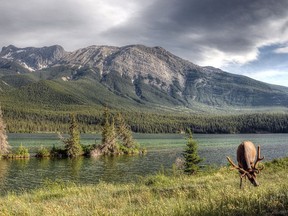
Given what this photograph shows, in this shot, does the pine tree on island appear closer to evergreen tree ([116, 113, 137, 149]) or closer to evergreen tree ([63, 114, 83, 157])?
evergreen tree ([116, 113, 137, 149])

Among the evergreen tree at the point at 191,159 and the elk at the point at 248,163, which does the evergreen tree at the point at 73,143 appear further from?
the elk at the point at 248,163

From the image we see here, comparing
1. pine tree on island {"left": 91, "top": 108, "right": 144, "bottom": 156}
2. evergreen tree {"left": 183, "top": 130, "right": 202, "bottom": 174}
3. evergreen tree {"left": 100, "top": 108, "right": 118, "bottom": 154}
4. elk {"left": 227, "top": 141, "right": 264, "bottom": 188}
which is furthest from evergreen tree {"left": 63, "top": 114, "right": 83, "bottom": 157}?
elk {"left": 227, "top": 141, "right": 264, "bottom": 188}

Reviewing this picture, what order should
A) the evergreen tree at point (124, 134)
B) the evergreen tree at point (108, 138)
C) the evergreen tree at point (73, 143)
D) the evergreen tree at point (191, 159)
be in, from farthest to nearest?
the evergreen tree at point (124, 134)
the evergreen tree at point (108, 138)
the evergreen tree at point (73, 143)
the evergreen tree at point (191, 159)

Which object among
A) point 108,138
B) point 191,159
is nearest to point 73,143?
point 108,138

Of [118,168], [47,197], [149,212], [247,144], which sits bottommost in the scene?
[118,168]

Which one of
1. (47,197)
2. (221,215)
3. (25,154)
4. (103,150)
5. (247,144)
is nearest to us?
(221,215)

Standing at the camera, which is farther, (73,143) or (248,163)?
(73,143)

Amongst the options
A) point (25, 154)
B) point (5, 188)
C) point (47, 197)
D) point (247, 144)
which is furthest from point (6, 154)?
point (247, 144)

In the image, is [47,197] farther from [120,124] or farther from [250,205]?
[120,124]

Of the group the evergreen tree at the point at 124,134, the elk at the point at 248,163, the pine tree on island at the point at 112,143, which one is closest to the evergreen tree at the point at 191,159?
the elk at the point at 248,163

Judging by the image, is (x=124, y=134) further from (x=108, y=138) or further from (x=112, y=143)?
(x=108, y=138)

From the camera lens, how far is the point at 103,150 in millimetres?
107750

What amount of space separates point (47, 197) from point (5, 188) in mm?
34492

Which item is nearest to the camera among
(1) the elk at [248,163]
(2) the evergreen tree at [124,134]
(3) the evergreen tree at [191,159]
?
(1) the elk at [248,163]
